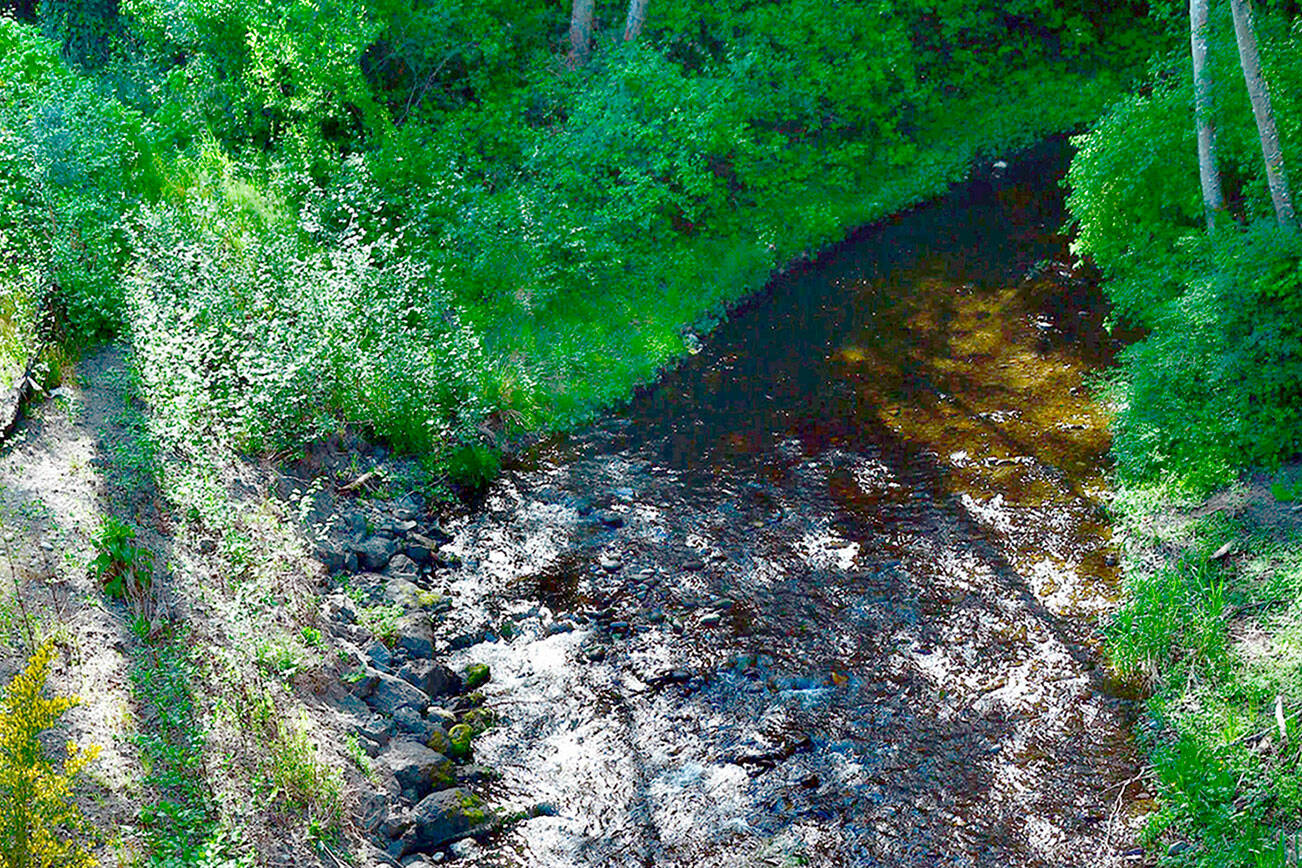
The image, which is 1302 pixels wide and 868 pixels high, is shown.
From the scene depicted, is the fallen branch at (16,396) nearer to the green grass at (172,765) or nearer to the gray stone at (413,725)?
the green grass at (172,765)

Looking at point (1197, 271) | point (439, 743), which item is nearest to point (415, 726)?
point (439, 743)

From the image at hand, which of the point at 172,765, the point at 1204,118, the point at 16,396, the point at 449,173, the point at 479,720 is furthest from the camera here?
the point at 449,173

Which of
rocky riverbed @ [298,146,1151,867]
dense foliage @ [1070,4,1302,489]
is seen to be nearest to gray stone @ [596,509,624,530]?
rocky riverbed @ [298,146,1151,867]

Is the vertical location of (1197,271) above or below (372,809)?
above

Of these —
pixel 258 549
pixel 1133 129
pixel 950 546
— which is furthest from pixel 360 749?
pixel 1133 129

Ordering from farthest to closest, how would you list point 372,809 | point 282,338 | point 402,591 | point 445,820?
point 282,338 < point 402,591 < point 445,820 < point 372,809

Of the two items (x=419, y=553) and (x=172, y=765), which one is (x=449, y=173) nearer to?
(x=419, y=553)

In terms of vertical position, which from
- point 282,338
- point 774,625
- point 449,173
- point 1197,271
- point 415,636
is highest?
point 1197,271

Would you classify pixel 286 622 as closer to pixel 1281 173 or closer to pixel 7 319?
pixel 7 319
